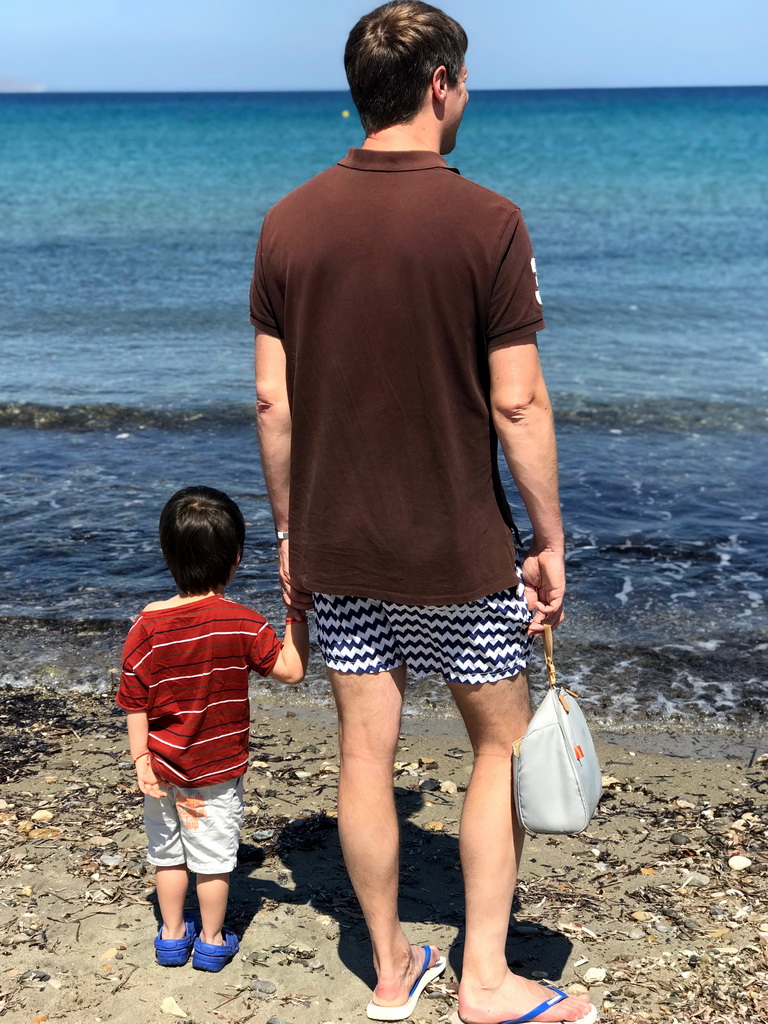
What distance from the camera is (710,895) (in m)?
3.37

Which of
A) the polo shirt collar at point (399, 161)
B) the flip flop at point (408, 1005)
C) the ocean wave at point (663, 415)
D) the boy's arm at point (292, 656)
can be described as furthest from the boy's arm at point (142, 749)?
the ocean wave at point (663, 415)

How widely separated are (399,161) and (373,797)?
1.53m

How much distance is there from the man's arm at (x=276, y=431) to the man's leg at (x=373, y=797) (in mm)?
289

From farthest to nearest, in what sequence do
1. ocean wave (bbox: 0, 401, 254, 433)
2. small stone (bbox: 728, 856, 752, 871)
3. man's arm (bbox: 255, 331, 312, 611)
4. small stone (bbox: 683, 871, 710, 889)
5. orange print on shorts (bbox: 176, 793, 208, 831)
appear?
ocean wave (bbox: 0, 401, 254, 433), small stone (bbox: 728, 856, 752, 871), small stone (bbox: 683, 871, 710, 889), orange print on shorts (bbox: 176, 793, 208, 831), man's arm (bbox: 255, 331, 312, 611)

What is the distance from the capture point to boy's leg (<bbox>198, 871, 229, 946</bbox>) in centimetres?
298

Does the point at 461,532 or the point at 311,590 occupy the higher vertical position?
the point at 461,532

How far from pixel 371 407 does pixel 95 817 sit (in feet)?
6.84

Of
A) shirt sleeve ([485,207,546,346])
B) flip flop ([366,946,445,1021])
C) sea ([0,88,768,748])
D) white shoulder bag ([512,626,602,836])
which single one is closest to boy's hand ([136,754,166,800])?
flip flop ([366,946,445,1021])

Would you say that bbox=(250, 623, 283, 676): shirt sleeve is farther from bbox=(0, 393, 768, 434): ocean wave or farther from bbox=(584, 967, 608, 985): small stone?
bbox=(0, 393, 768, 434): ocean wave

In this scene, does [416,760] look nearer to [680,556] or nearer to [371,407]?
[371,407]

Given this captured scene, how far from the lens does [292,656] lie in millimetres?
2908

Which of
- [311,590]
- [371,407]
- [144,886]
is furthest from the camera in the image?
[144,886]

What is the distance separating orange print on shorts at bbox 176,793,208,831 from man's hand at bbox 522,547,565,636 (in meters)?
1.01

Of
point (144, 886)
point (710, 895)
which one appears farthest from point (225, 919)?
point (710, 895)
